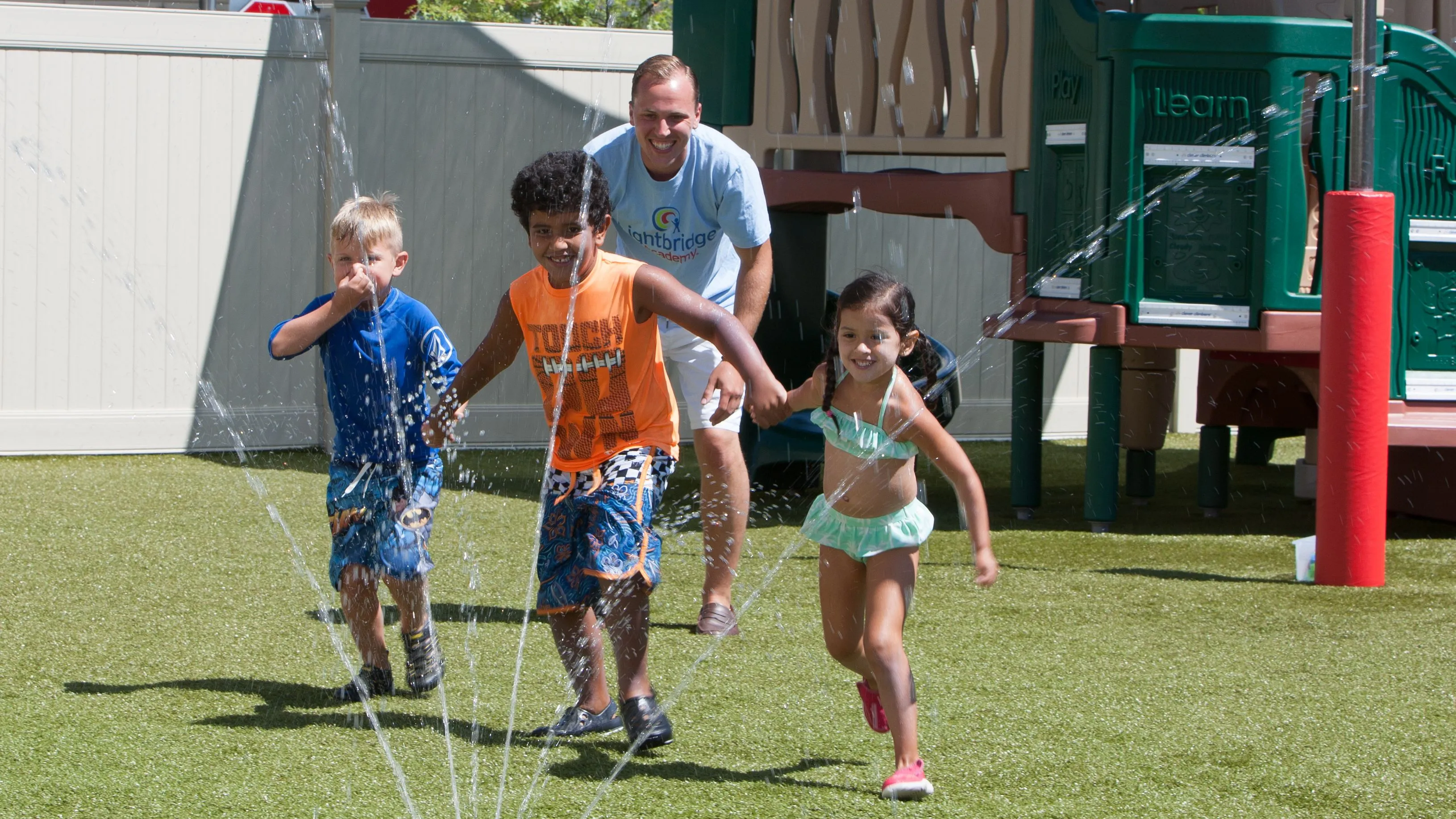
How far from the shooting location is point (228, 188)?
27.2 ft

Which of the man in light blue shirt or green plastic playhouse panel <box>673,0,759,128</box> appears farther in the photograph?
green plastic playhouse panel <box>673,0,759,128</box>

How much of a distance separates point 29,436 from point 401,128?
2.39 metres

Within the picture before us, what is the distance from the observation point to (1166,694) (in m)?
3.89

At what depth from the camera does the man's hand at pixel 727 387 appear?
10.2ft

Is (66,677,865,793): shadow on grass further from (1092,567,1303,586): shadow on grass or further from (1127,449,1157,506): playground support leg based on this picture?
(1127,449,1157,506): playground support leg

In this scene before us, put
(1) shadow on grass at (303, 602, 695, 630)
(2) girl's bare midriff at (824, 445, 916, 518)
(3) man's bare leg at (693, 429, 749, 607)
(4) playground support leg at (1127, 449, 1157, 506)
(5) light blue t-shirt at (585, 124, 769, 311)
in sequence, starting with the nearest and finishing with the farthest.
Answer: (2) girl's bare midriff at (824, 445, 916, 518) < (5) light blue t-shirt at (585, 124, 769, 311) < (3) man's bare leg at (693, 429, 749, 607) < (1) shadow on grass at (303, 602, 695, 630) < (4) playground support leg at (1127, 449, 1157, 506)

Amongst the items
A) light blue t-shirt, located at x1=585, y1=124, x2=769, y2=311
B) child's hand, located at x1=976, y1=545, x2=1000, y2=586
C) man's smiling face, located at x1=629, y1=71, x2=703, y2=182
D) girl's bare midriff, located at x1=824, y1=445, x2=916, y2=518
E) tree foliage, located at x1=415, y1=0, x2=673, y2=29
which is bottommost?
child's hand, located at x1=976, y1=545, x2=1000, y2=586

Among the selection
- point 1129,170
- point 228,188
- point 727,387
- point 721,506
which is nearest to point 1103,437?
Answer: point 1129,170

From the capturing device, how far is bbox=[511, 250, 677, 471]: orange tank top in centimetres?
338

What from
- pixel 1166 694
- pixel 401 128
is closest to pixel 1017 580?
pixel 1166 694

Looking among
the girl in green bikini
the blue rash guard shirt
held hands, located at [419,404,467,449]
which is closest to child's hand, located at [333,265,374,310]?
the blue rash guard shirt

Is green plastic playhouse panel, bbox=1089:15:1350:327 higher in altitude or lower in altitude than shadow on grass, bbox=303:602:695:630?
higher

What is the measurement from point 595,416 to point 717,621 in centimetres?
115

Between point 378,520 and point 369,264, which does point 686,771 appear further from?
point 369,264
